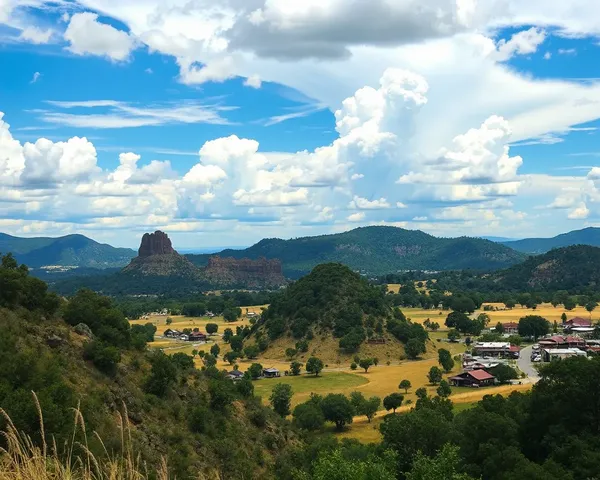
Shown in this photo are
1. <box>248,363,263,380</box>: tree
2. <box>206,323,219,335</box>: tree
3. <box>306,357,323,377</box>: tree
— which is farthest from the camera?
<box>206,323,219,335</box>: tree

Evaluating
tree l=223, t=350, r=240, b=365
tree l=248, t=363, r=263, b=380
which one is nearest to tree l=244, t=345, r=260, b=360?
tree l=223, t=350, r=240, b=365

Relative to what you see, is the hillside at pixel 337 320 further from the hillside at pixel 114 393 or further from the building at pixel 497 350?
the hillside at pixel 114 393

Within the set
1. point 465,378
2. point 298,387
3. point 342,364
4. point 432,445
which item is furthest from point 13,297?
point 342,364

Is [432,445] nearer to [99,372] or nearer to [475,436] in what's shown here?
[475,436]

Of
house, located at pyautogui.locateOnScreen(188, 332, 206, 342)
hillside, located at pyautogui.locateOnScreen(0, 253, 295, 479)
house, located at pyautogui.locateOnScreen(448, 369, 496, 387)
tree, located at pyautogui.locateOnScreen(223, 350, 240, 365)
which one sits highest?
hillside, located at pyautogui.locateOnScreen(0, 253, 295, 479)

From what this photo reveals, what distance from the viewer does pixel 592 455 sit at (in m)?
29.6

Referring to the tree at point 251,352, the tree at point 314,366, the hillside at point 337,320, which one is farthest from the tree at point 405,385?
the tree at point 251,352

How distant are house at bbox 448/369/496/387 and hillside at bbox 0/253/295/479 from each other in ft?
165

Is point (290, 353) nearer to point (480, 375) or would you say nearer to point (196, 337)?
point (196, 337)

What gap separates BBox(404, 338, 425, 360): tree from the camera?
12062 centimetres

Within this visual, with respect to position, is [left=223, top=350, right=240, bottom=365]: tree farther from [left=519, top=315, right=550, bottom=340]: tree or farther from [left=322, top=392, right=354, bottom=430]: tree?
[left=519, top=315, right=550, bottom=340]: tree

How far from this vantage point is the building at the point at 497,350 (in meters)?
120

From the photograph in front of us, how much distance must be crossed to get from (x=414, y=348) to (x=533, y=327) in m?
43.0

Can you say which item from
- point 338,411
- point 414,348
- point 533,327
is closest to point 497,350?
point 414,348
